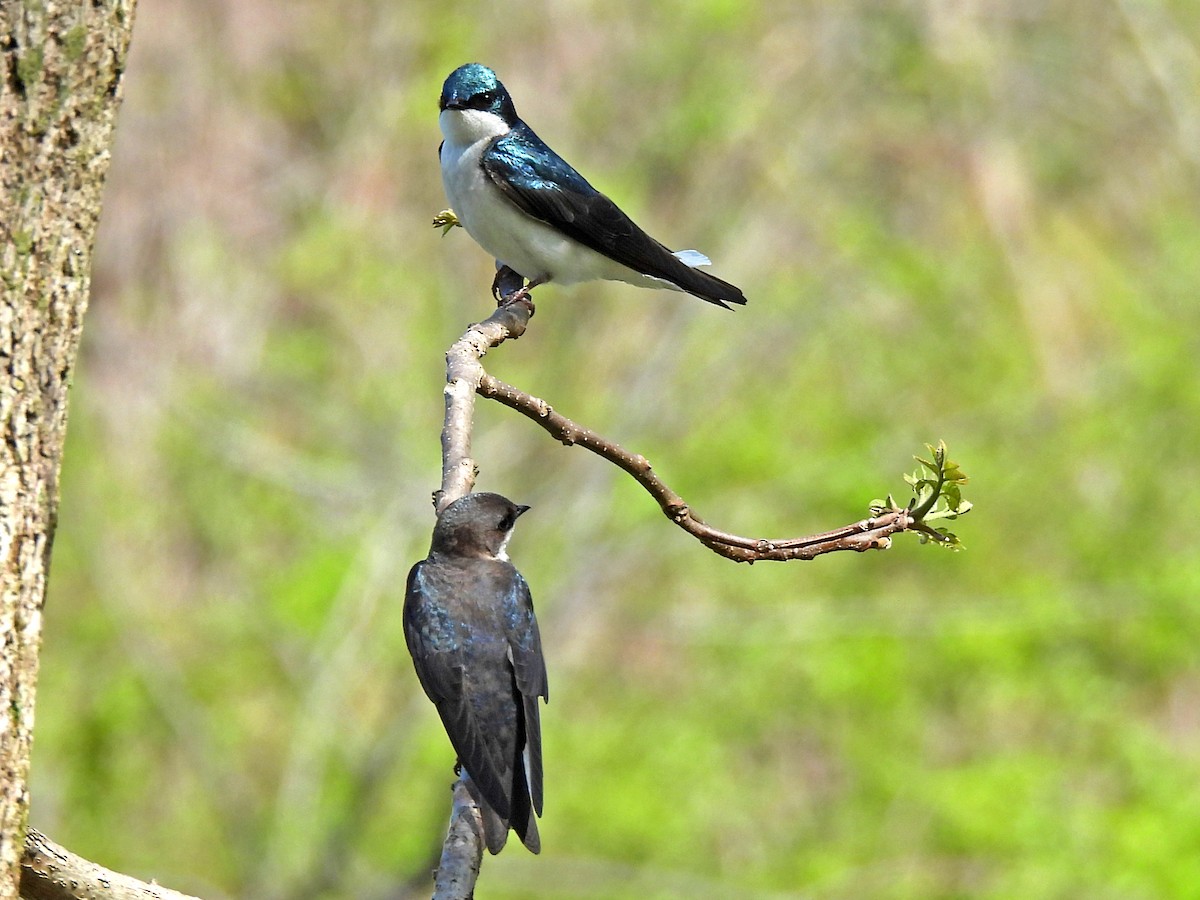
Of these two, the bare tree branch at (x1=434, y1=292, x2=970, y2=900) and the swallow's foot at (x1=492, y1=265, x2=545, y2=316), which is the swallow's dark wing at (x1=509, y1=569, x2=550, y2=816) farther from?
the swallow's foot at (x1=492, y1=265, x2=545, y2=316)

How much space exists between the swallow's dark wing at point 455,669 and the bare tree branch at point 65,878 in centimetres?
85

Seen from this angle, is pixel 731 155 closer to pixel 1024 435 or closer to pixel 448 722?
pixel 1024 435

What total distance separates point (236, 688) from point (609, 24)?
6020mm

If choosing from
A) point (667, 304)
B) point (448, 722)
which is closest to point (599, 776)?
point (667, 304)

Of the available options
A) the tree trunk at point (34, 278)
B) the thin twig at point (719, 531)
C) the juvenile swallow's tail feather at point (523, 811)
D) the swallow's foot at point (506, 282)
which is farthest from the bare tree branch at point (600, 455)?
the swallow's foot at point (506, 282)

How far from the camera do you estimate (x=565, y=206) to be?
4754 mm

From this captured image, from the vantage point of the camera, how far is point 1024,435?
12617mm

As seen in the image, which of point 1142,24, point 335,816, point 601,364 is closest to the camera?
point 335,816

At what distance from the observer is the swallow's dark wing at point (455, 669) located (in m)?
3.52

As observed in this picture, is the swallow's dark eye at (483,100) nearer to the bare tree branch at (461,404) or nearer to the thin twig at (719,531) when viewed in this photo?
the bare tree branch at (461,404)

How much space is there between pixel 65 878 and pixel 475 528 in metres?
1.20

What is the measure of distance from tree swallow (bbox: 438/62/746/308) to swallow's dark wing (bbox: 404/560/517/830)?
4.36ft

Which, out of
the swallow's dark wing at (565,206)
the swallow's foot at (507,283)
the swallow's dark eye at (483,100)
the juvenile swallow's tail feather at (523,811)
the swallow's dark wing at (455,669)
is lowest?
the juvenile swallow's tail feather at (523,811)

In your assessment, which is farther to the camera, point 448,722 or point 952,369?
point 952,369
